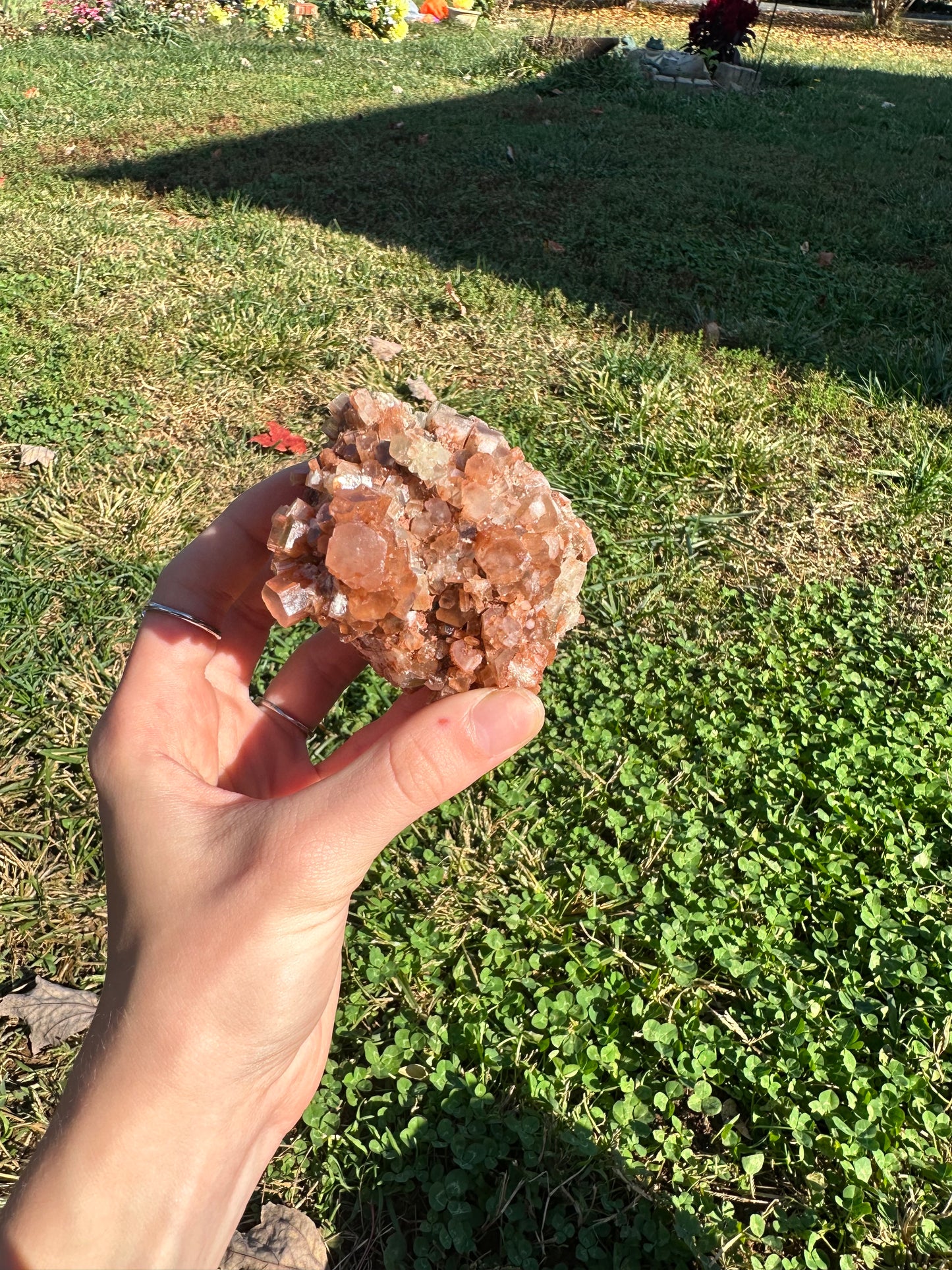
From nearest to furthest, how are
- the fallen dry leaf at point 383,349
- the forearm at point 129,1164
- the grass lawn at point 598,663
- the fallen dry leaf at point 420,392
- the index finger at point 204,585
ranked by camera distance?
the forearm at point 129,1164, the index finger at point 204,585, the grass lawn at point 598,663, the fallen dry leaf at point 420,392, the fallen dry leaf at point 383,349

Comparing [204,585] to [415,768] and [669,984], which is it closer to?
[415,768]

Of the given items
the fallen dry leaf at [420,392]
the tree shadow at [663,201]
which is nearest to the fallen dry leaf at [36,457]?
Result: the fallen dry leaf at [420,392]

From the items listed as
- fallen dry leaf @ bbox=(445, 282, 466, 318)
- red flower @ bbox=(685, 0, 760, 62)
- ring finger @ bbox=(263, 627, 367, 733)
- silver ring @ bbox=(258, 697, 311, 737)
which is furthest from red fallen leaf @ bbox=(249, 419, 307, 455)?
red flower @ bbox=(685, 0, 760, 62)

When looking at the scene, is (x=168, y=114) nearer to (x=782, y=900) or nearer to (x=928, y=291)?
(x=928, y=291)

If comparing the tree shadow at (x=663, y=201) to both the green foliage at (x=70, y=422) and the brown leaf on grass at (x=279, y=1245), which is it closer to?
the green foliage at (x=70, y=422)

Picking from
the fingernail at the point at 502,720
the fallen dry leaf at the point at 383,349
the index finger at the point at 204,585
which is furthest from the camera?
the fallen dry leaf at the point at 383,349

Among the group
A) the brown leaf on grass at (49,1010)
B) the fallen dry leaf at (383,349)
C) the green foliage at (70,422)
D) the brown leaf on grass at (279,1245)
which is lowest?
the brown leaf on grass at (279,1245)

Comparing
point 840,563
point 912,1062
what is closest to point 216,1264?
point 912,1062

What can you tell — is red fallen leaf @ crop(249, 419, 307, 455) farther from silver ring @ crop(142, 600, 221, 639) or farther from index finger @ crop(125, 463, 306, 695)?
silver ring @ crop(142, 600, 221, 639)

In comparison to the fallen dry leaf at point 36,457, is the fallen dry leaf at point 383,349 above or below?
above
